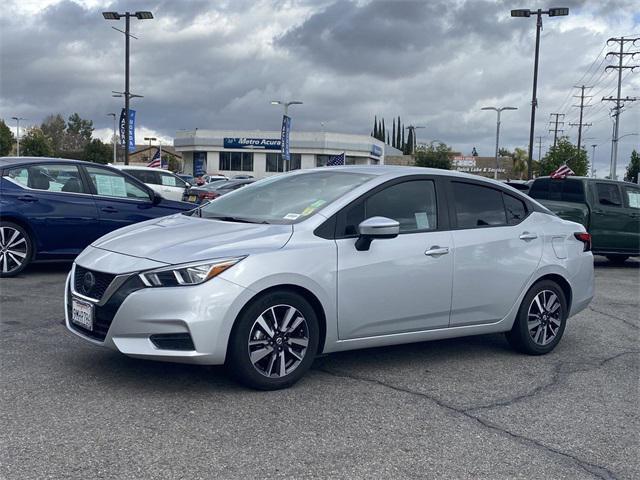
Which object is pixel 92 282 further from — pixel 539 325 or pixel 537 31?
pixel 537 31

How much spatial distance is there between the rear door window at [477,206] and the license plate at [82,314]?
2.90 metres

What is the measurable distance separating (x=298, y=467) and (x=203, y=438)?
2.04ft

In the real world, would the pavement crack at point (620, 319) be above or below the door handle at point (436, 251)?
below

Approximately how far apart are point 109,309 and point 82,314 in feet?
1.20

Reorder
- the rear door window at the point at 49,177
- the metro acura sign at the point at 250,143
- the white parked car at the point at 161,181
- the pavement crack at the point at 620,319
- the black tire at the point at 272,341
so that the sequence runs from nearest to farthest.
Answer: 1. the black tire at the point at 272,341
2. the pavement crack at the point at 620,319
3. the rear door window at the point at 49,177
4. the white parked car at the point at 161,181
5. the metro acura sign at the point at 250,143

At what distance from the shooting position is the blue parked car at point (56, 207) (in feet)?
30.1

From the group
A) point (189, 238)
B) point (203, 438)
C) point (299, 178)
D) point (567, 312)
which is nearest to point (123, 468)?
point (203, 438)

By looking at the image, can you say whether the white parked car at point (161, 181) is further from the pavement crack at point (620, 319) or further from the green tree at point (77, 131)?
the green tree at point (77, 131)

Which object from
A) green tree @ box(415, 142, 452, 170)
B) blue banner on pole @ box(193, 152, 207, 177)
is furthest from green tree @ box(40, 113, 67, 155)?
green tree @ box(415, 142, 452, 170)

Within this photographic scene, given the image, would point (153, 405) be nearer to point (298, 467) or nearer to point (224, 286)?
point (224, 286)

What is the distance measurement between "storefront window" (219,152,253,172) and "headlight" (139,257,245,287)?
71.5 m

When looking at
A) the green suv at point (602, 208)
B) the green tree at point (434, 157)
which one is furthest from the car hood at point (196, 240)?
the green tree at point (434, 157)

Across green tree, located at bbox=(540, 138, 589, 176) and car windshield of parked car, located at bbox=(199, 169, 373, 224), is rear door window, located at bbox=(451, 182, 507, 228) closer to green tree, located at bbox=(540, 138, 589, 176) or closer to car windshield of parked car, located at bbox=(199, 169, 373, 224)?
car windshield of parked car, located at bbox=(199, 169, 373, 224)

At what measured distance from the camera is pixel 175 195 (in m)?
20.3
